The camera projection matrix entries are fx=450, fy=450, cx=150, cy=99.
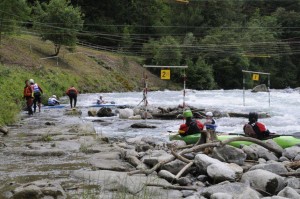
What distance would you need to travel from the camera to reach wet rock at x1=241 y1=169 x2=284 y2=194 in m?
7.81

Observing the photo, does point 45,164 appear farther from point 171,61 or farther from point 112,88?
point 171,61

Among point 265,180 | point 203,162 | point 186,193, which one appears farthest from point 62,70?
point 265,180

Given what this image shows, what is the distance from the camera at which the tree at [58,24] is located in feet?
140

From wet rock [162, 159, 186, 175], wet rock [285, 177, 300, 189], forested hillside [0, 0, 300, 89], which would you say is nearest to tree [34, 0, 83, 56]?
forested hillside [0, 0, 300, 89]

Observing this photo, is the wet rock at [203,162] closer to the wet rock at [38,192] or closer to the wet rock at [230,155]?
the wet rock at [230,155]

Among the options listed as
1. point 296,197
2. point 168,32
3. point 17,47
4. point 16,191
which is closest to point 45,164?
point 16,191

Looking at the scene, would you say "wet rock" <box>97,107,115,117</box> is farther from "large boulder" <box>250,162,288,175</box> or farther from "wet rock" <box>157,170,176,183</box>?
"large boulder" <box>250,162,288,175</box>

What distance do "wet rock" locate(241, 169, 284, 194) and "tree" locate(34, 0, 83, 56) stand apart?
36594mm

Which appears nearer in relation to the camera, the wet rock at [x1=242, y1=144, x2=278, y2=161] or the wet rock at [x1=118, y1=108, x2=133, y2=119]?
the wet rock at [x1=242, y1=144, x2=278, y2=161]

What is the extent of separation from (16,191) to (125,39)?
5656 cm

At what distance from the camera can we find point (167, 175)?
27.7 ft

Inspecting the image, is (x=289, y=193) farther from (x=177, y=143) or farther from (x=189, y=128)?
(x=189, y=128)

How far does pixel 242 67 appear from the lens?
200 feet

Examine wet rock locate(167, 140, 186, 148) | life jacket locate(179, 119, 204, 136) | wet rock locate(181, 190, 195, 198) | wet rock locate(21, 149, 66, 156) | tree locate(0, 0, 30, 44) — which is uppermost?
tree locate(0, 0, 30, 44)
